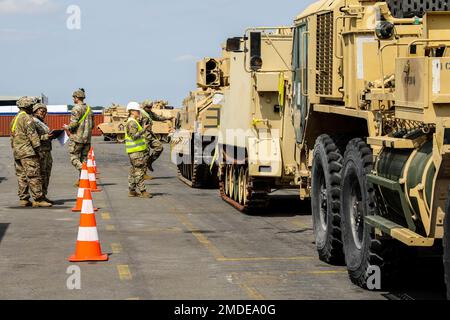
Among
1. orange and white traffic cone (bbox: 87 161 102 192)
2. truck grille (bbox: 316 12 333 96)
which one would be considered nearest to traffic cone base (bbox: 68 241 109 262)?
truck grille (bbox: 316 12 333 96)

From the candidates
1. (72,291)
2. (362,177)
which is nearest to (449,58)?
(362,177)

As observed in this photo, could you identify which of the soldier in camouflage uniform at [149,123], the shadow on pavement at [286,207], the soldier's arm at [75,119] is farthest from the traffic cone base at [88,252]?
the soldier's arm at [75,119]

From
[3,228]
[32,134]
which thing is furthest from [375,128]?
[32,134]

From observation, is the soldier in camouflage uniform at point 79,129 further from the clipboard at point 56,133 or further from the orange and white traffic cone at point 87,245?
the orange and white traffic cone at point 87,245

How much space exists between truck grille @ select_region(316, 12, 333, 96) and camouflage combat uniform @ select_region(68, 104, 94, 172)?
475 inches

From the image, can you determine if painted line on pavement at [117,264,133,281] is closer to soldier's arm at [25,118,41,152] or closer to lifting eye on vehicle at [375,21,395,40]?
lifting eye on vehicle at [375,21,395,40]

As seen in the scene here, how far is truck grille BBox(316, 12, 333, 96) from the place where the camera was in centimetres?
1149

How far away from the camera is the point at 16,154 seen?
60.7 ft

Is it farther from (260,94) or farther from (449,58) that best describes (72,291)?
(260,94)

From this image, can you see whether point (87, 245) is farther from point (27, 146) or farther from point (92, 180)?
point (92, 180)

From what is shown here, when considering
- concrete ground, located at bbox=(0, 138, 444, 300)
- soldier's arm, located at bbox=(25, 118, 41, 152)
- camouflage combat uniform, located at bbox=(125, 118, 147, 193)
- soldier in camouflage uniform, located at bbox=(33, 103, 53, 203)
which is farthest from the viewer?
camouflage combat uniform, located at bbox=(125, 118, 147, 193)

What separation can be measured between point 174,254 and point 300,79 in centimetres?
285

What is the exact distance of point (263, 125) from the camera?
17109 millimetres
